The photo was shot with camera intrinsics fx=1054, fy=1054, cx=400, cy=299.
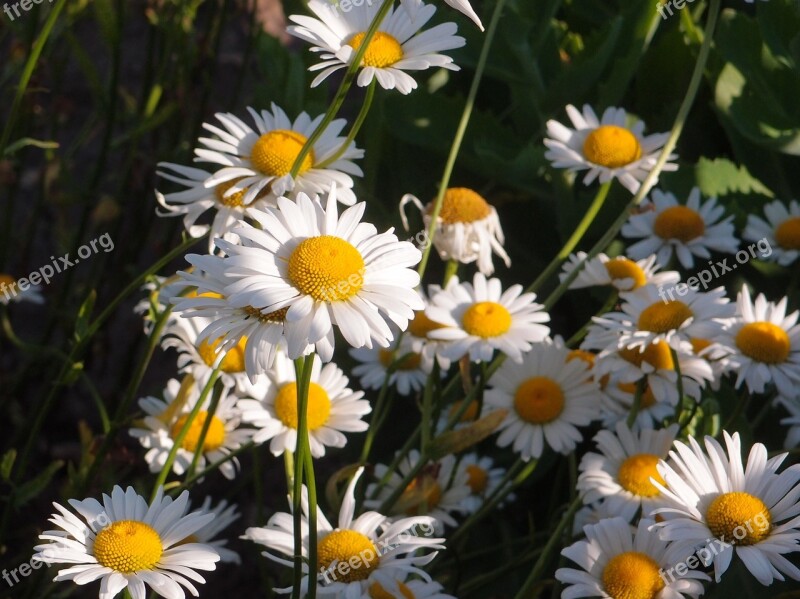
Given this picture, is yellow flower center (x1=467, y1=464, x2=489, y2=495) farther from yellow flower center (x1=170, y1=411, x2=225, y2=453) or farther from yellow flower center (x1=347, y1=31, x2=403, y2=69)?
yellow flower center (x1=347, y1=31, x2=403, y2=69)

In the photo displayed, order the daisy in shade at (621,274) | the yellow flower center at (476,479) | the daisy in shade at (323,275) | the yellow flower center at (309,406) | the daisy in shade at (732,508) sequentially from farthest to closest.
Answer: the yellow flower center at (476,479)
the daisy in shade at (621,274)
the yellow flower center at (309,406)
the daisy in shade at (732,508)
the daisy in shade at (323,275)

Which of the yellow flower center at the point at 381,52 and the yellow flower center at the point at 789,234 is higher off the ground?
the yellow flower center at the point at 381,52

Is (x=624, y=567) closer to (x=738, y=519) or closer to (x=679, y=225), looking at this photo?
(x=738, y=519)

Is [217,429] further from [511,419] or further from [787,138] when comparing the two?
[787,138]

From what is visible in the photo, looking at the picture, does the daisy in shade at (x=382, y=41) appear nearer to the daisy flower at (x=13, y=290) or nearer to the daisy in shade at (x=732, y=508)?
the daisy in shade at (x=732, y=508)

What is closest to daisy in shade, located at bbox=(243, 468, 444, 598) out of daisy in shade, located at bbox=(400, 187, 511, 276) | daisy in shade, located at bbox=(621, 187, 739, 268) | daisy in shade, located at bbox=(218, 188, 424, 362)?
daisy in shade, located at bbox=(218, 188, 424, 362)

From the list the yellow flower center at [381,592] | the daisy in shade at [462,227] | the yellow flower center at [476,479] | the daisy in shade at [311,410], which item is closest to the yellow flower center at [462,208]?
the daisy in shade at [462,227]

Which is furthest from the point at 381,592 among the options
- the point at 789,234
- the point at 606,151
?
the point at 789,234

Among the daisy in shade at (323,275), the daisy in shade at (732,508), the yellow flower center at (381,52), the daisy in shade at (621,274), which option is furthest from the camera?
the daisy in shade at (621,274)

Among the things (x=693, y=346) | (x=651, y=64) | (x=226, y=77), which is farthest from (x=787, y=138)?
(x=226, y=77)
